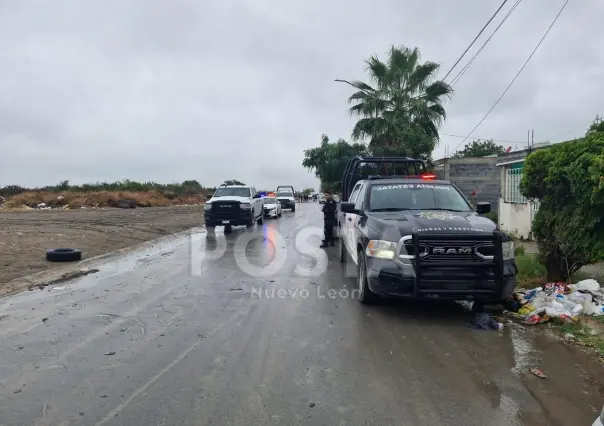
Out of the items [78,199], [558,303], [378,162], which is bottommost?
[558,303]

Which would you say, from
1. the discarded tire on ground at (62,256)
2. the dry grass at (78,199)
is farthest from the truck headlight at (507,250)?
the dry grass at (78,199)

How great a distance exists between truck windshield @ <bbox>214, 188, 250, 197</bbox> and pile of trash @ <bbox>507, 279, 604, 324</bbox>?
609 inches

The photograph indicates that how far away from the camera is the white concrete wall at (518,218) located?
589 inches

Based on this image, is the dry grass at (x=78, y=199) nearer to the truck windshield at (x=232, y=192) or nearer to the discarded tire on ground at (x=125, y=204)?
the discarded tire on ground at (x=125, y=204)

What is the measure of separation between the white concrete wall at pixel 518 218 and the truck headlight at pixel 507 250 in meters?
8.58

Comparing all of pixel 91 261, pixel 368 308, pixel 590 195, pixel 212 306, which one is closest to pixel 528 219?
pixel 590 195

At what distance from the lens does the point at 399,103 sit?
955 inches

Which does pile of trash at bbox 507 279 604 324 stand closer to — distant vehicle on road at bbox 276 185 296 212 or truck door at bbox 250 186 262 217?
truck door at bbox 250 186 262 217

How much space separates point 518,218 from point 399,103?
34.1 feet

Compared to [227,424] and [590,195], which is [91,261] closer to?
[227,424]

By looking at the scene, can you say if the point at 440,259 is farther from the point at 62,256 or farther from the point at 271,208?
the point at 271,208

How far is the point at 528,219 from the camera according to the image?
15.1 metres

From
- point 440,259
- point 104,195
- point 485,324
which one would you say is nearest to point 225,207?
point 440,259

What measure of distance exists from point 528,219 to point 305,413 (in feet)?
43.6
